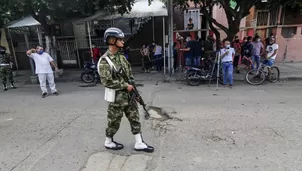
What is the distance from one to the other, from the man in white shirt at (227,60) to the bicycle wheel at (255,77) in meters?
0.86

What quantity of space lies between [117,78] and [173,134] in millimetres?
1615

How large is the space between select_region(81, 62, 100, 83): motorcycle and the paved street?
2435mm

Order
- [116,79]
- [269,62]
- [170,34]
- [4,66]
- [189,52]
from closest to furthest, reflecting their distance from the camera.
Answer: [116,79] → [269,62] → [4,66] → [170,34] → [189,52]

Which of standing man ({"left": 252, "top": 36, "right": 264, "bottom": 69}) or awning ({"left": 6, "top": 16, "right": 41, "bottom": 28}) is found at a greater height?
awning ({"left": 6, "top": 16, "right": 41, "bottom": 28})

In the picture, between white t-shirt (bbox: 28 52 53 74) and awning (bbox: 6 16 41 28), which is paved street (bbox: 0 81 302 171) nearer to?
white t-shirt (bbox: 28 52 53 74)

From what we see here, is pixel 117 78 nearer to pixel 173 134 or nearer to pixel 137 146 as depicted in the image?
pixel 137 146

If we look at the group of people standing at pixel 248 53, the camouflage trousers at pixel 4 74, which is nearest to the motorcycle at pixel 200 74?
the group of people standing at pixel 248 53

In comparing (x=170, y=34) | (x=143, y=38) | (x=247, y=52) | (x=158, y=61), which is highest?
(x=170, y=34)

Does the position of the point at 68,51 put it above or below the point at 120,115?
above

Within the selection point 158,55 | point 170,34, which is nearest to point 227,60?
point 170,34

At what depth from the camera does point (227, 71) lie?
7.59 meters

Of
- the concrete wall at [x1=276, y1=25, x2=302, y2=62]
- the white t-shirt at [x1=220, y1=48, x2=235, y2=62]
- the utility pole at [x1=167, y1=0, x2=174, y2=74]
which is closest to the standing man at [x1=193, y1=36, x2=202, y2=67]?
the utility pole at [x1=167, y1=0, x2=174, y2=74]

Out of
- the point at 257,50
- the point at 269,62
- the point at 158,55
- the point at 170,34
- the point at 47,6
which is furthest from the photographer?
the point at 158,55

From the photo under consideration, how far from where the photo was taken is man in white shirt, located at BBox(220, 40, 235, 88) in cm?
741
